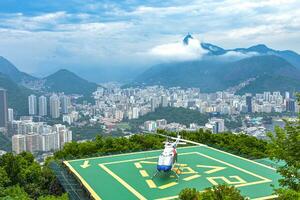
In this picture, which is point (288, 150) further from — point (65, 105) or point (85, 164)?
point (65, 105)

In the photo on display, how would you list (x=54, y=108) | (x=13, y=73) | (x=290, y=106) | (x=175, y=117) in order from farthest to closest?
(x=13, y=73) → (x=54, y=108) → (x=290, y=106) → (x=175, y=117)

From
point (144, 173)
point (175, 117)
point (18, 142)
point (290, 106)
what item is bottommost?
point (18, 142)

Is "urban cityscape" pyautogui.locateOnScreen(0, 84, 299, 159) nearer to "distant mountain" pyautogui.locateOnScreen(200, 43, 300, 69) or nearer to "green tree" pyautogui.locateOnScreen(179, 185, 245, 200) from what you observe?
"green tree" pyautogui.locateOnScreen(179, 185, 245, 200)

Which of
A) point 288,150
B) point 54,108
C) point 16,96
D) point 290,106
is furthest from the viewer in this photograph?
point 16,96

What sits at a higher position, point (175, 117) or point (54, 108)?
point (54, 108)

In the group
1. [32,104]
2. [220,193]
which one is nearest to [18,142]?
[32,104]

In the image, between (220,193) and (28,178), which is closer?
(220,193)

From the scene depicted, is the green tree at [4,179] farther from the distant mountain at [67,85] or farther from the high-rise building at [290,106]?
the distant mountain at [67,85]

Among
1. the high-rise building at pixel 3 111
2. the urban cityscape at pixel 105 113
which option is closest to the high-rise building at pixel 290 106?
the urban cityscape at pixel 105 113
